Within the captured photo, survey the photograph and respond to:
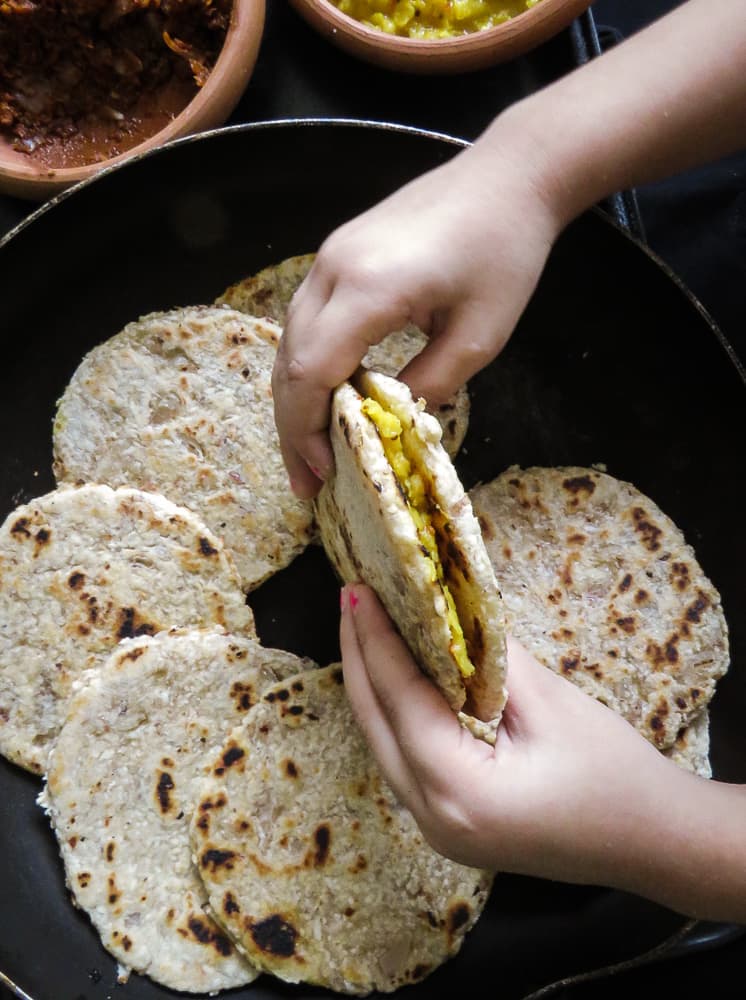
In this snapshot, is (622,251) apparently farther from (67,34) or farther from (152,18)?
(67,34)

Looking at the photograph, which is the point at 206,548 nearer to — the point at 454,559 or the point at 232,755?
the point at 232,755

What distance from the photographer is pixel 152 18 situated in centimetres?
176

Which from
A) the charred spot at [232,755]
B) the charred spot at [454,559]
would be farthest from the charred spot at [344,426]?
the charred spot at [232,755]

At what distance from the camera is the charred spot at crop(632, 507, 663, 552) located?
1716 mm

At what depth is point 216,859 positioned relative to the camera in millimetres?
1543

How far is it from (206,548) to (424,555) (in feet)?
2.13

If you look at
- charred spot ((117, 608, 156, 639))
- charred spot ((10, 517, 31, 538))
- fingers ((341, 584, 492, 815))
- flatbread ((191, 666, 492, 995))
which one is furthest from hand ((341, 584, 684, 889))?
charred spot ((10, 517, 31, 538))

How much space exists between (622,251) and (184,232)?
2.58ft

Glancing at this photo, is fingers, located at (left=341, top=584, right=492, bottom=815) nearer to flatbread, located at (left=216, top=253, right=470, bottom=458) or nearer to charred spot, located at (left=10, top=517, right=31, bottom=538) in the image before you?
flatbread, located at (left=216, top=253, right=470, bottom=458)

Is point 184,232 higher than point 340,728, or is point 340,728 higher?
point 184,232

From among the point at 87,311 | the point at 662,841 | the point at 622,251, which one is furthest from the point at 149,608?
the point at 622,251

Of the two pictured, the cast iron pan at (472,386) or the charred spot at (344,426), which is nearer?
the charred spot at (344,426)

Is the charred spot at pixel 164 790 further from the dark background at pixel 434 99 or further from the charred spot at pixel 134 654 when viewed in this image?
the dark background at pixel 434 99

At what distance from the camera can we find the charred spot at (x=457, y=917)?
158cm
